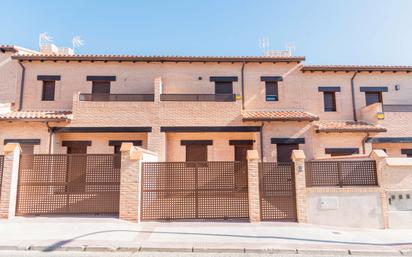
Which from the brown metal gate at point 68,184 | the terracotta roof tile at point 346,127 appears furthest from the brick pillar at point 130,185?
the terracotta roof tile at point 346,127

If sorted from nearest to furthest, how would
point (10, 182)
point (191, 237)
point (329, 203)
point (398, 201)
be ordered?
point (191, 237), point (10, 182), point (329, 203), point (398, 201)

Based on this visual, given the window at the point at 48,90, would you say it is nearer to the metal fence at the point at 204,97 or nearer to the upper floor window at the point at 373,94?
the metal fence at the point at 204,97

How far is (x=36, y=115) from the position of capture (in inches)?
506

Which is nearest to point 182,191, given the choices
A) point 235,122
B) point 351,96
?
point 235,122

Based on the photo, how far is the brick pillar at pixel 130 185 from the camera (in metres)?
8.55

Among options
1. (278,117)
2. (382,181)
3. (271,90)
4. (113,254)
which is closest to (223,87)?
(271,90)

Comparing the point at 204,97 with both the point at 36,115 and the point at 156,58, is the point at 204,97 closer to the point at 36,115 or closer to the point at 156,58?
the point at 156,58

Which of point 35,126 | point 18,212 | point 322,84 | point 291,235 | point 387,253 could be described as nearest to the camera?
point 387,253

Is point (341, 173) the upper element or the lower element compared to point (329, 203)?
upper

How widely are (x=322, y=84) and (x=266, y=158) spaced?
671 cm

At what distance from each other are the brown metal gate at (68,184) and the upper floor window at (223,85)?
800 centimetres

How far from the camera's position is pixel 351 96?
16.3m

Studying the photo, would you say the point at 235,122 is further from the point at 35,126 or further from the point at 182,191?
the point at 35,126

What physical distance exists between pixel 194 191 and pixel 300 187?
372 cm
